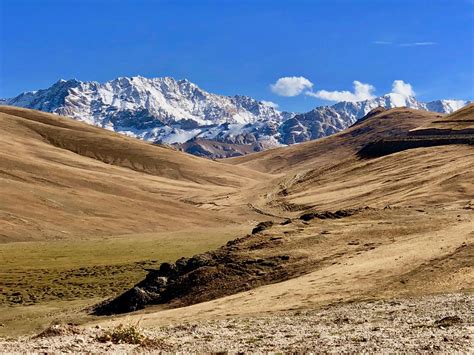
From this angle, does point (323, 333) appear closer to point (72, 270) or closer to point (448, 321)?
point (448, 321)

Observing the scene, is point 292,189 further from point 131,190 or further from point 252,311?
point 252,311

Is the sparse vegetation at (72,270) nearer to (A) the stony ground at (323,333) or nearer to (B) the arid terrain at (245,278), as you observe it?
(B) the arid terrain at (245,278)

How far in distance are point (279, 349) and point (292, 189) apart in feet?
529

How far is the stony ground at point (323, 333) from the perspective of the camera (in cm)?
2356

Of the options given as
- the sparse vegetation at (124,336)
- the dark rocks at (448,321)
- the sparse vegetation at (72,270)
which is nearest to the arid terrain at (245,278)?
the dark rocks at (448,321)

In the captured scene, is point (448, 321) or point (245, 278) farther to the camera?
point (245, 278)

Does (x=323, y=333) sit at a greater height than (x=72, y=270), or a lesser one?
lesser

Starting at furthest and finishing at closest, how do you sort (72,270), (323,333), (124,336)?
(72,270) < (323,333) < (124,336)

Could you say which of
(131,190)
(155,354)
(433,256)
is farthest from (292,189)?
(155,354)

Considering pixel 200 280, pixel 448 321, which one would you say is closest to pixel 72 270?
pixel 200 280

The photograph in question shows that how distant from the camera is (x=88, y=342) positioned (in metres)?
24.1

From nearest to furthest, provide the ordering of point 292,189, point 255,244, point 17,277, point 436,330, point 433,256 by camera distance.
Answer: point 436,330 < point 433,256 < point 255,244 < point 17,277 < point 292,189

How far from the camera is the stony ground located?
77.3 feet

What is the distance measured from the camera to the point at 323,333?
2758cm
